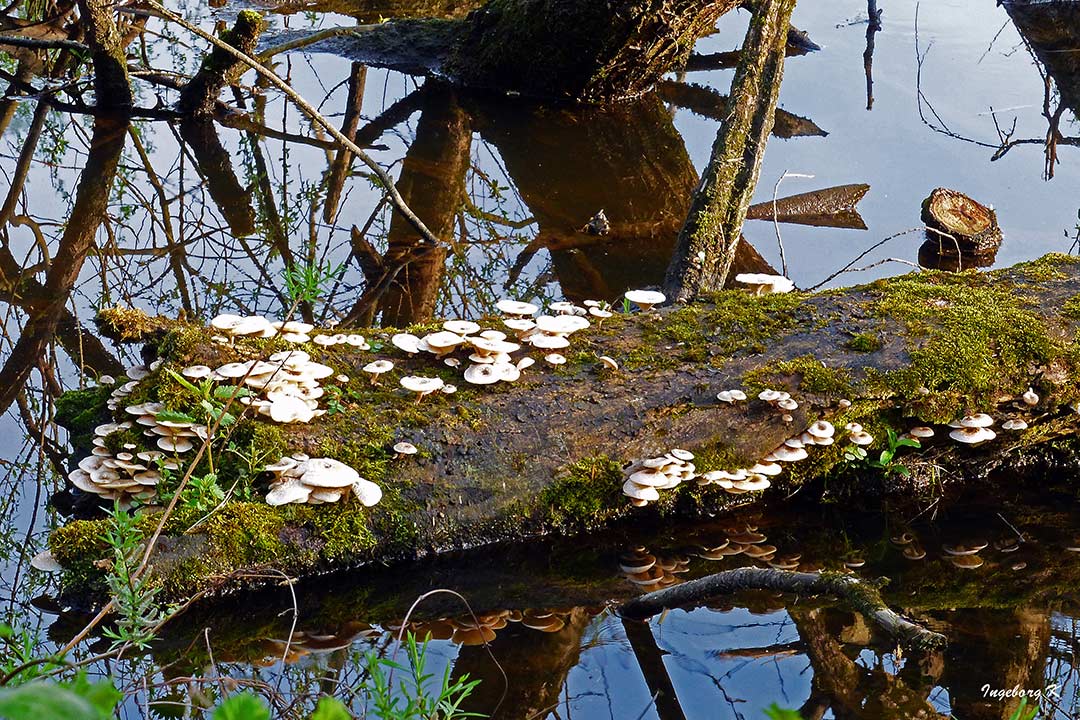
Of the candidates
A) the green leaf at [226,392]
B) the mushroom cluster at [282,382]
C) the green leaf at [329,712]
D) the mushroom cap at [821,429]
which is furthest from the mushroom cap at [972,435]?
the green leaf at [329,712]

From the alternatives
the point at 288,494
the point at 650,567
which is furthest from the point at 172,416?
the point at 650,567

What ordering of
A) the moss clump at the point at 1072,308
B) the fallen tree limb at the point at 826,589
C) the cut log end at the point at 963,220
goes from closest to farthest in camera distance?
the fallen tree limb at the point at 826,589 < the moss clump at the point at 1072,308 < the cut log end at the point at 963,220

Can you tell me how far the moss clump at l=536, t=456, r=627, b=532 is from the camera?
4336 mm

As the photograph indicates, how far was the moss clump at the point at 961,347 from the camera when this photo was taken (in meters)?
4.71

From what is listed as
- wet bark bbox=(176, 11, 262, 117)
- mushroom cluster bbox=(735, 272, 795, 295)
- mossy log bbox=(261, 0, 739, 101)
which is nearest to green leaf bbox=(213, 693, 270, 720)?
mushroom cluster bbox=(735, 272, 795, 295)

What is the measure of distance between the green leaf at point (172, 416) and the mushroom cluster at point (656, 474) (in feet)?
5.82

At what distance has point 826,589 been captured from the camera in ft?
10.6

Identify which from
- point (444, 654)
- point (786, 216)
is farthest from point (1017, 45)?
point (444, 654)

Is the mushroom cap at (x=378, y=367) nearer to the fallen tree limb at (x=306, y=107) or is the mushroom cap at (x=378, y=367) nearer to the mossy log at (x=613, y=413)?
the mossy log at (x=613, y=413)

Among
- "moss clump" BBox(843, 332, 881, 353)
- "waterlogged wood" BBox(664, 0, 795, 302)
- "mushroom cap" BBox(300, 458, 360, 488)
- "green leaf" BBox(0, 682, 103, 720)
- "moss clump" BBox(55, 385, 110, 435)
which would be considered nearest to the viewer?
"green leaf" BBox(0, 682, 103, 720)

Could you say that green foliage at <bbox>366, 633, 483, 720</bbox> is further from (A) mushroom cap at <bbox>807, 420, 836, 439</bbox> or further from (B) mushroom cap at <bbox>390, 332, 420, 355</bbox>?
(A) mushroom cap at <bbox>807, 420, 836, 439</bbox>

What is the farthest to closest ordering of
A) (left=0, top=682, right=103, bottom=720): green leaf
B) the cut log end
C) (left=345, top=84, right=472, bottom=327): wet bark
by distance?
the cut log end → (left=345, top=84, right=472, bottom=327): wet bark → (left=0, top=682, right=103, bottom=720): green leaf

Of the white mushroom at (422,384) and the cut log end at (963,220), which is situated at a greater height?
the cut log end at (963,220)

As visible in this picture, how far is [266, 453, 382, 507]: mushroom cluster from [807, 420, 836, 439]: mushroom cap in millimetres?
1951
